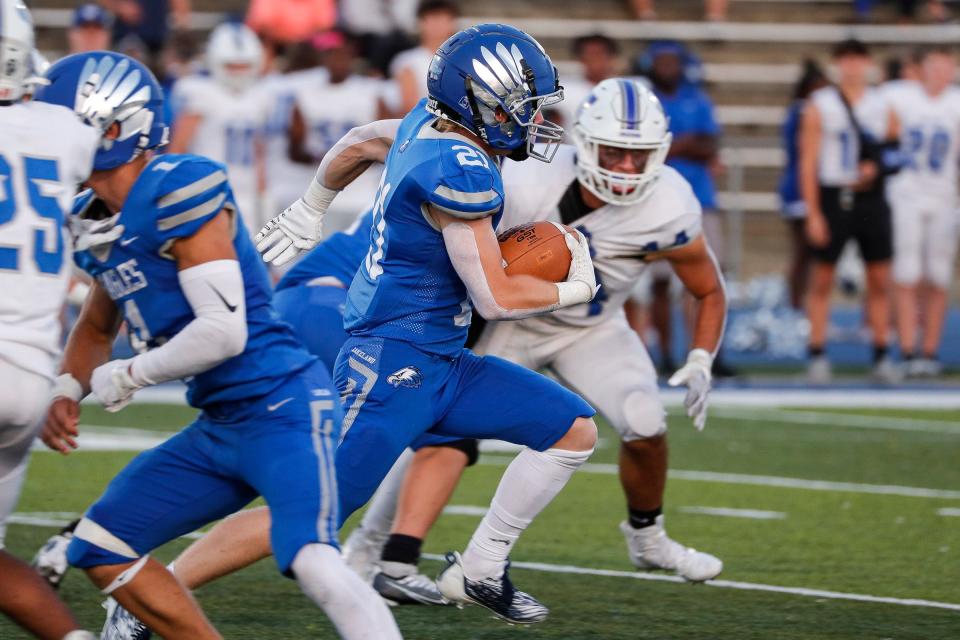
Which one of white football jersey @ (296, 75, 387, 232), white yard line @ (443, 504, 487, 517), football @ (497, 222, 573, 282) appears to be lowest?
white yard line @ (443, 504, 487, 517)

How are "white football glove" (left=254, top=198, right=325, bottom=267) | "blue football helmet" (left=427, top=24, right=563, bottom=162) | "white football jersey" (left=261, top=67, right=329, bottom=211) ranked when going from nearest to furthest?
1. "blue football helmet" (left=427, top=24, right=563, bottom=162)
2. "white football glove" (left=254, top=198, right=325, bottom=267)
3. "white football jersey" (left=261, top=67, right=329, bottom=211)

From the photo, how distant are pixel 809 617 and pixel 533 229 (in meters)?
1.46

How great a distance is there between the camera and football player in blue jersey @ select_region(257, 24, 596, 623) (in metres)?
4.28

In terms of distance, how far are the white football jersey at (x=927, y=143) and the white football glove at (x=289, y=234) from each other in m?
6.92

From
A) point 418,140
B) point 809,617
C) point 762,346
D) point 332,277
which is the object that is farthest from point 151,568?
point 762,346

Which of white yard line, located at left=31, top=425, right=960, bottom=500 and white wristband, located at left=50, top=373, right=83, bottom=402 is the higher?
white wristband, located at left=50, top=373, right=83, bottom=402

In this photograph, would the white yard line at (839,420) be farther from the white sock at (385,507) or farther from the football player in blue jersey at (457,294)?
the football player in blue jersey at (457,294)

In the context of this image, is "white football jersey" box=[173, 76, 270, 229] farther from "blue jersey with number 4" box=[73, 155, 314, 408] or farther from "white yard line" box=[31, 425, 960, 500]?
"blue jersey with number 4" box=[73, 155, 314, 408]

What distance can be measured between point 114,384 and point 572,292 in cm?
121

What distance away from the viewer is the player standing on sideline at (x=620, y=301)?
5.45 meters

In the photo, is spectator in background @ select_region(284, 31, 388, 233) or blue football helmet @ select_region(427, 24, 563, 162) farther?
spectator in background @ select_region(284, 31, 388, 233)

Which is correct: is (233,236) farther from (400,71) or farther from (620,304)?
(400,71)

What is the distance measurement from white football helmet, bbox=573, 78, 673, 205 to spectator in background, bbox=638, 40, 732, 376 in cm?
481

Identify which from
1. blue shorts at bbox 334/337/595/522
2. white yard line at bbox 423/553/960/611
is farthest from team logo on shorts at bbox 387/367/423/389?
white yard line at bbox 423/553/960/611
